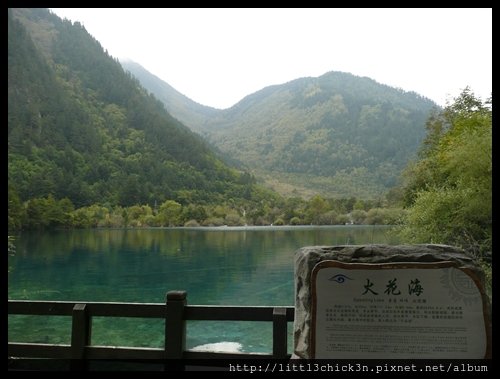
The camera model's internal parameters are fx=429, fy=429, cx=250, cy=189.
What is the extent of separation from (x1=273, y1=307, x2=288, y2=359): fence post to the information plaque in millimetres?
387

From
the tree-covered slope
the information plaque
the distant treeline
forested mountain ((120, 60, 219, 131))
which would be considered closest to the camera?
the information plaque

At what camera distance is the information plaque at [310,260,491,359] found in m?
2.65

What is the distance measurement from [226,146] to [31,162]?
59.6 ft

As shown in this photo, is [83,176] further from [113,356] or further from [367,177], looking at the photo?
[113,356]

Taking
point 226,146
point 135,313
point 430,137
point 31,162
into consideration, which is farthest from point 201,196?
point 135,313

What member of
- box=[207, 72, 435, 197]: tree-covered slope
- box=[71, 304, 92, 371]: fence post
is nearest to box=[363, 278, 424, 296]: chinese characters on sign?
box=[71, 304, 92, 371]: fence post

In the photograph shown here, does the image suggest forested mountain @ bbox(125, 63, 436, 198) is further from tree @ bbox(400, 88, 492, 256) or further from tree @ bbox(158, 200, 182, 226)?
tree @ bbox(400, 88, 492, 256)

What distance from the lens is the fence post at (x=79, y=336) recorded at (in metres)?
3.27

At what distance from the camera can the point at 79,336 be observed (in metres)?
3.29

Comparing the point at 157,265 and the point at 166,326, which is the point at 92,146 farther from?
the point at 166,326

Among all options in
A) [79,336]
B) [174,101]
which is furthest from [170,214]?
[174,101]

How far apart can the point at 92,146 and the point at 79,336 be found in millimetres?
23411

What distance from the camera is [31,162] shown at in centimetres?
1944

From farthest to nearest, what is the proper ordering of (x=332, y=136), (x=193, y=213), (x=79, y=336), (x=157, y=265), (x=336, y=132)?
1. (x=336, y=132)
2. (x=332, y=136)
3. (x=157, y=265)
4. (x=193, y=213)
5. (x=79, y=336)
